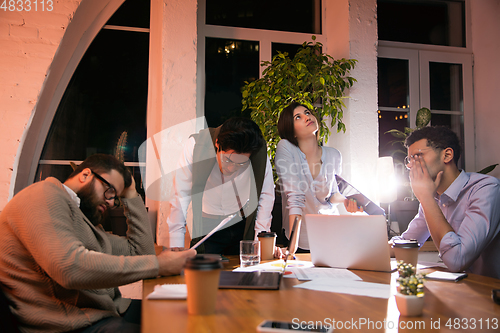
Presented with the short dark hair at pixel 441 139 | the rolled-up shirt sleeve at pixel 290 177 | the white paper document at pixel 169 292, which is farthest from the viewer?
the rolled-up shirt sleeve at pixel 290 177

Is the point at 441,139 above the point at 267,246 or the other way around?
above

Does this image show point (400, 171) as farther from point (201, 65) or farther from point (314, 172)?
point (201, 65)

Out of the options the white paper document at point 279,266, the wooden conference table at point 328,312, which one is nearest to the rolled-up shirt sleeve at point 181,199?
the white paper document at point 279,266

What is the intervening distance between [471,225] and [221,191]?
4.34 feet

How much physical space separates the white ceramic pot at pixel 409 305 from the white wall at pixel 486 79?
3.52 m

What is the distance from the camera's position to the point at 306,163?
8.04 feet

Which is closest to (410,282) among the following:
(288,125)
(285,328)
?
(285,328)

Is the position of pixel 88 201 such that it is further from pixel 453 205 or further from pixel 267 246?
pixel 453 205

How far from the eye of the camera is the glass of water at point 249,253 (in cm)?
142

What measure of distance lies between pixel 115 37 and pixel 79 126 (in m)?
0.89

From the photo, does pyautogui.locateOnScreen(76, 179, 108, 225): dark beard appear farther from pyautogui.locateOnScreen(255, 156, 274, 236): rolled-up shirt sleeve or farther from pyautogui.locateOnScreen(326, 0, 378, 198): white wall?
pyautogui.locateOnScreen(326, 0, 378, 198): white wall

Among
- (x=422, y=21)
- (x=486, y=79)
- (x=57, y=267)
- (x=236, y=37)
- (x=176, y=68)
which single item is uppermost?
(x=422, y=21)

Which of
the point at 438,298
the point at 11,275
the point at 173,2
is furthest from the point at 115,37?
the point at 438,298

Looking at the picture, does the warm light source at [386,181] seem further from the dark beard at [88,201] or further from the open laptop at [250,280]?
the dark beard at [88,201]
